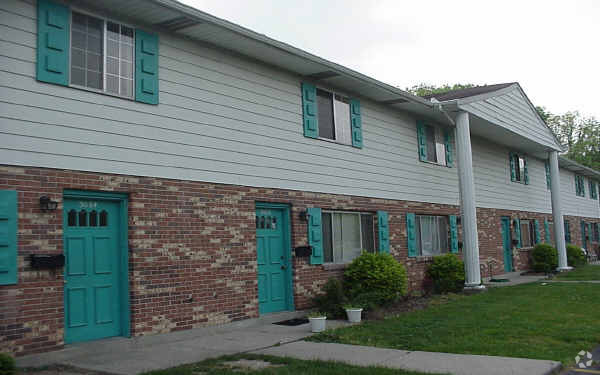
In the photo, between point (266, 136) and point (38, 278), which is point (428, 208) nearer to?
point (266, 136)

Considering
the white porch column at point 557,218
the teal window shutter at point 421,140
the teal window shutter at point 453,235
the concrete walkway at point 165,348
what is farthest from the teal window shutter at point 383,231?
the white porch column at point 557,218

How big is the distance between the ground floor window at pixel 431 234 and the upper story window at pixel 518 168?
257 inches

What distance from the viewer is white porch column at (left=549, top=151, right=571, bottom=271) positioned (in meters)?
22.4

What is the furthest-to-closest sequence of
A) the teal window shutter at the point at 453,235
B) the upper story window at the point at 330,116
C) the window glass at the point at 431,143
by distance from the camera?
the teal window shutter at the point at 453,235, the window glass at the point at 431,143, the upper story window at the point at 330,116

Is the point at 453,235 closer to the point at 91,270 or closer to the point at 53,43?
the point at 91,270

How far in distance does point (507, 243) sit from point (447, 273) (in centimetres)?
732

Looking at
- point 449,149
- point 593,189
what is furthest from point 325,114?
point 593,189

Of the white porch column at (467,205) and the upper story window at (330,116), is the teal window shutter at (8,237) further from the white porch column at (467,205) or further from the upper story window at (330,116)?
the white porch column at (467,205)

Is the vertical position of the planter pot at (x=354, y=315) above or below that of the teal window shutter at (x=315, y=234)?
below

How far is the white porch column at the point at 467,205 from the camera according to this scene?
50.7ft

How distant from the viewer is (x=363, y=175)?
1385cm

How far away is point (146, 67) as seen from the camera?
8844 mm

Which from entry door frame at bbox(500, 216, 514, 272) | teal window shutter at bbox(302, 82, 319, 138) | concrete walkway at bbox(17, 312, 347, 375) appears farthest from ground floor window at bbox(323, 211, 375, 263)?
entry door frame at bbox(500, 216, 514, 272)

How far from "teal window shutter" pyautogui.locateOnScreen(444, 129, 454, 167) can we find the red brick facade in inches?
265
